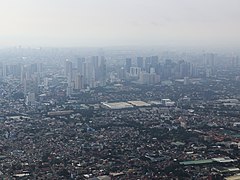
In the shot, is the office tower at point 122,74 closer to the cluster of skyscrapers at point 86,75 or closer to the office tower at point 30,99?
the cluster of skyscrapers at point 86,75

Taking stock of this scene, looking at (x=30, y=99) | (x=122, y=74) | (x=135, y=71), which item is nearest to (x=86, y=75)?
(x=122, y=74)

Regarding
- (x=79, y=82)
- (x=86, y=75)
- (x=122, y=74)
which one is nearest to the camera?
(x=79, y=82)

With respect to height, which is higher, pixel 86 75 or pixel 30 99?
pixel 86 75

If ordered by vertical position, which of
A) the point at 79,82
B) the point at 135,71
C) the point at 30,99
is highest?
the point at 135,71

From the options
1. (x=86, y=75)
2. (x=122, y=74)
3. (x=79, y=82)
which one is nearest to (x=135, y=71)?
(x=122, y=74)

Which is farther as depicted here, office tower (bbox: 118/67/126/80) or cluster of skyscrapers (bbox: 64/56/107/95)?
office tower (bbox: 118/67/126/80)

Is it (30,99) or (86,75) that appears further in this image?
(86,75)

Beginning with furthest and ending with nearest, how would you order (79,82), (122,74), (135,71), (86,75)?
(135,71) < (122,74) < (86,75) < (79,82)

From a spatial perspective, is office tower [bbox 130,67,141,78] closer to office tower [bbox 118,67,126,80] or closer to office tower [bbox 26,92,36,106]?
office tower [bbox 118,67,126,80]

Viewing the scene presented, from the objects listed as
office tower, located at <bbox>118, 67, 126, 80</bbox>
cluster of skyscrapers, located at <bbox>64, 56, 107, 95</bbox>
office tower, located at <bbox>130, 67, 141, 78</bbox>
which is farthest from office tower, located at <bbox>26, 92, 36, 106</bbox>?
office tower, located at <bbox>130, 67, 141, 78</bbox>

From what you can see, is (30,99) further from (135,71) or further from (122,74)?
(135,71)

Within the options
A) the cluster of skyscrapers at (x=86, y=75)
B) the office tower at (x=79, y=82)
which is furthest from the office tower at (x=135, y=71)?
the office tower at (x=79, y=82)

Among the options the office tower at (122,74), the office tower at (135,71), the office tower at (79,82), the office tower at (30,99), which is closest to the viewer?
the office tower at (30,99)
